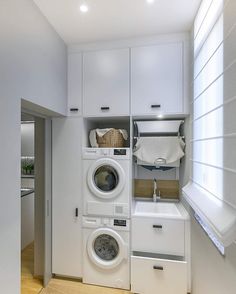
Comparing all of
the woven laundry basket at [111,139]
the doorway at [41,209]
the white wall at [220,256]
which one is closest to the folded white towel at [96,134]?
the woven laundry basket at [111,139]

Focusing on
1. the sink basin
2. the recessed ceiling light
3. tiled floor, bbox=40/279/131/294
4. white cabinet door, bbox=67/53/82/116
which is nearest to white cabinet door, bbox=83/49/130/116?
white cabinet door, bbox=67/53/82/116

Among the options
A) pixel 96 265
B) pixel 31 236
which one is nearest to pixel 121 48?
pixel 96 265

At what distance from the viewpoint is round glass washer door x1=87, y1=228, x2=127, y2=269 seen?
2.15 meters

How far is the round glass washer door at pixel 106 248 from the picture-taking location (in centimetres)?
215

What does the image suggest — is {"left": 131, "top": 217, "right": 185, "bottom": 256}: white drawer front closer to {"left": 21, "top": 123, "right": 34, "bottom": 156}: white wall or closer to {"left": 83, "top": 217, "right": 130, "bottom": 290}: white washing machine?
{"left": 83, "top": 217, "right": 130, "bottom": 290}: white washing machine

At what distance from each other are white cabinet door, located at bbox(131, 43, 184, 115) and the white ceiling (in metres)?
0.21

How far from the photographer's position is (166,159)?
239cm

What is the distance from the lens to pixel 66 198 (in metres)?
2.34

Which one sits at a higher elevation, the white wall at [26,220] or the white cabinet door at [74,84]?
the white cabinet door at [74,84]

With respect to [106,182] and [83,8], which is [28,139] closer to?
[106,182]

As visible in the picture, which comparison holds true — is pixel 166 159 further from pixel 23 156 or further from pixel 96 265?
pixel 23 156

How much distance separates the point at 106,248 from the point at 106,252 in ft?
0.15

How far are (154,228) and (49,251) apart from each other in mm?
1324

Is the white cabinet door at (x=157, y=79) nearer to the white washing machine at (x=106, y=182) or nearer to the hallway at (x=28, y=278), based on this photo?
the white washing machine at (x=106, y=182)
